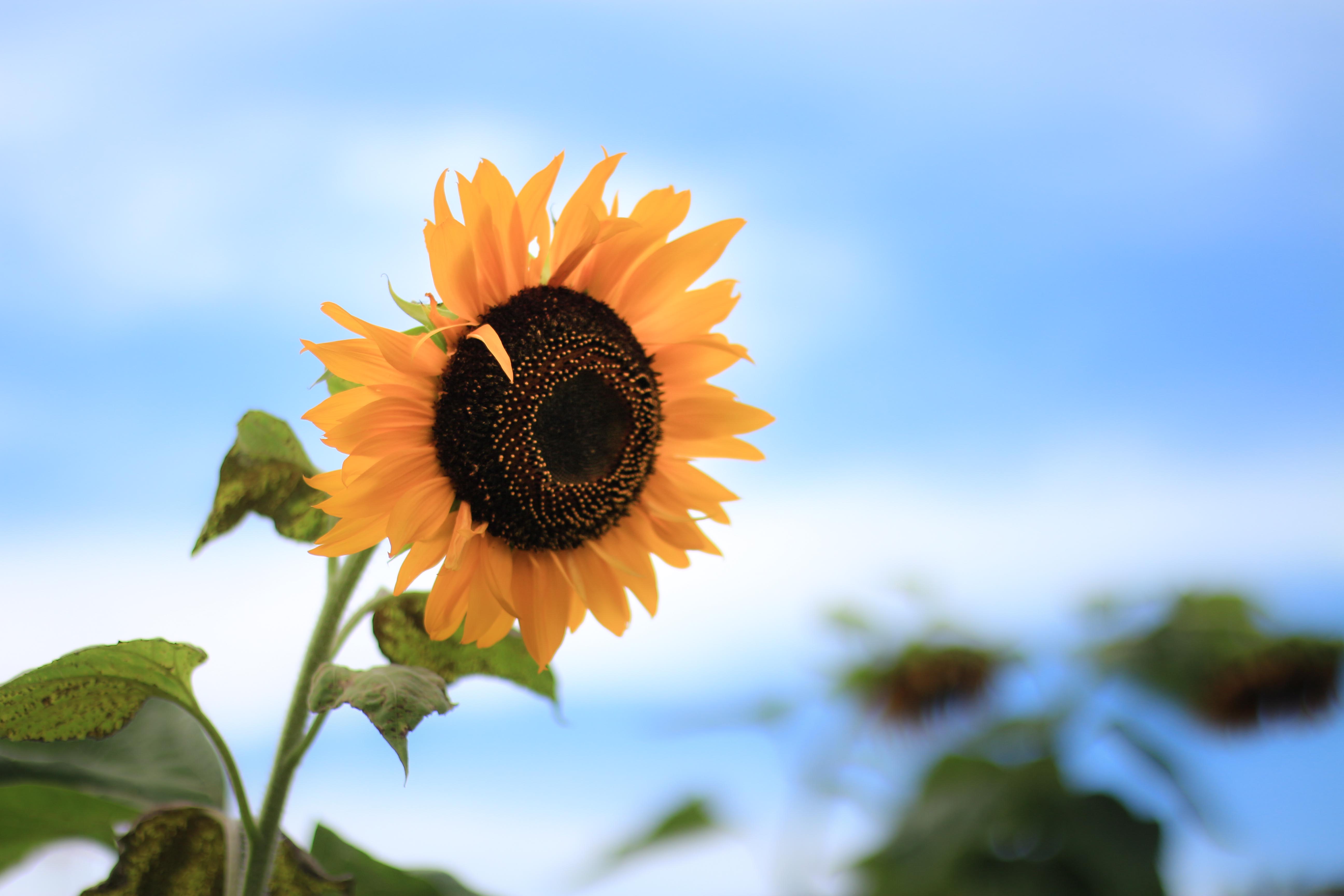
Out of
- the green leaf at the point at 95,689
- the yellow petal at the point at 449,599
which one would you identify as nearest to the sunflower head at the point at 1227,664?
the yellow petal at the point at 449,599

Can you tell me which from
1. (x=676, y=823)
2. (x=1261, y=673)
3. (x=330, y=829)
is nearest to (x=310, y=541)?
(x=330, y=829)

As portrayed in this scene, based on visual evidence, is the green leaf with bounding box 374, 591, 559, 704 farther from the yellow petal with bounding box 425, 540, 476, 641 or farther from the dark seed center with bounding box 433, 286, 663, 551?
the dark seed center with bounding box 433, 286, 663, 551

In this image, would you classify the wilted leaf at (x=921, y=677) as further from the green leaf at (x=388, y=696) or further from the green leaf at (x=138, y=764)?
the green leaf at (x=388, y=696)

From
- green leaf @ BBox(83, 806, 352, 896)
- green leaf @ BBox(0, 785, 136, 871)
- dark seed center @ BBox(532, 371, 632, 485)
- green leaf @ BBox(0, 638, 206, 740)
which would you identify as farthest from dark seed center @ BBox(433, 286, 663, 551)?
green leaf @ BBox(0, 785, 136, 871)

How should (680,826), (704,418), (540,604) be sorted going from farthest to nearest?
1. (680,826)
2. (704,418)
3. (540,604)

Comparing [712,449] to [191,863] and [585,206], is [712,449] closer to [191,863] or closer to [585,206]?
[585,206]

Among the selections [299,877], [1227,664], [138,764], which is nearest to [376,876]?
[299,877]
